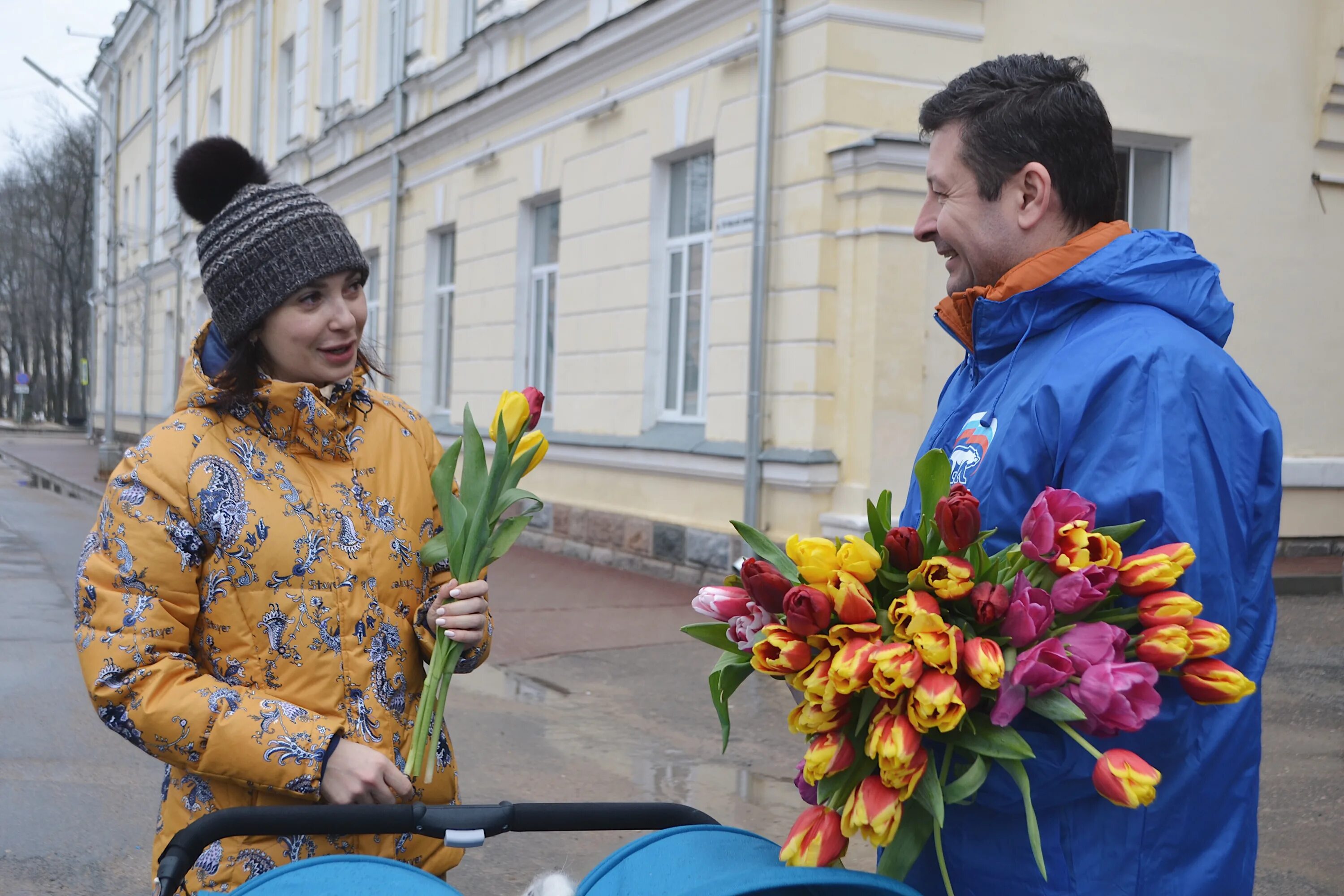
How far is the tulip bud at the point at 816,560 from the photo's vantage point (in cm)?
131

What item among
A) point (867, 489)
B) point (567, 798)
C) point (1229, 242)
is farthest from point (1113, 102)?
point (567, 798)

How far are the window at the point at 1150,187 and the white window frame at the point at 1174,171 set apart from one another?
0.01 m

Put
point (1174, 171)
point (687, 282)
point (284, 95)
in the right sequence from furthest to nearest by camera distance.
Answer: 1. point (284, 95)
2. point (687, 282)
3. point (1174, 171)

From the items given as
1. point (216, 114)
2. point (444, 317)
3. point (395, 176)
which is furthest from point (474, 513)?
point (216, 114)

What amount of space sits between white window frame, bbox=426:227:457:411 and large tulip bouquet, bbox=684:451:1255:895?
1374 cm

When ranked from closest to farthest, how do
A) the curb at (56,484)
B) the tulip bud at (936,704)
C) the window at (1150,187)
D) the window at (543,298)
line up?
the tulip bud at (936,704) → the window at (1150,187) → the window at (543,298) → the curb at (56,484)

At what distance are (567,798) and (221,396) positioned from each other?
3.24m

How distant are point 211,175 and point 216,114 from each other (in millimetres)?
25571

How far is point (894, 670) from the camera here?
1.21m

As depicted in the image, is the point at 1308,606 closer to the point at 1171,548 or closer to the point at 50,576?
the point at 1171,548

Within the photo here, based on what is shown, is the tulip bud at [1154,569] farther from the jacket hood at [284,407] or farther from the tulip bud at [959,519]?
the jacket hood at [284,407]

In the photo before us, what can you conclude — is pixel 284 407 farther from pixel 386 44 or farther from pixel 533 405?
pixel 386 44

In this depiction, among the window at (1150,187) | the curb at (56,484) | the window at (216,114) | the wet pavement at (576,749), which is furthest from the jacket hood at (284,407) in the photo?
the window at (216,114)

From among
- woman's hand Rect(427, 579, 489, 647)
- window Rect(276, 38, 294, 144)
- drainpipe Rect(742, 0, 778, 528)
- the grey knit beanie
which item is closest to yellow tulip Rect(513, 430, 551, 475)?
woman's hand Rect(427, 579, 489, 647)
